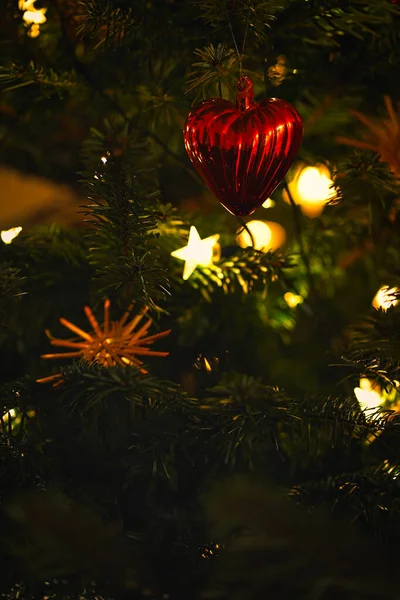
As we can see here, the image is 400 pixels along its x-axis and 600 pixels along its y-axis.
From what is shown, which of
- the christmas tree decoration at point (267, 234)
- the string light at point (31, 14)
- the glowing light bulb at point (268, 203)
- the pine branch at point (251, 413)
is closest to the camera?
the pine branch at point (251, 413)

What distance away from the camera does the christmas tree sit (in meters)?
0.40

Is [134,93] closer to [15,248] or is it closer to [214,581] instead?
[15,248]

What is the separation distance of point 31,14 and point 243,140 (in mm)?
251

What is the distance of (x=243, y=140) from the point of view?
39 cm

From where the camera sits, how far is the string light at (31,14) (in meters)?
0.50

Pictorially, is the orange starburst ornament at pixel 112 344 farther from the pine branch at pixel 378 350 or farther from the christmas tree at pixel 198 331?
the pine branch at pixel 378 350

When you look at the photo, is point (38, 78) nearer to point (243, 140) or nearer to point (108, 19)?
point (108, 19)

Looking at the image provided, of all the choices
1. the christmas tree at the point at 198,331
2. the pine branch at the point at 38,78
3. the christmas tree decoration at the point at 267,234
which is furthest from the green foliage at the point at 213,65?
the christmas tree decoration at the point at 267,234

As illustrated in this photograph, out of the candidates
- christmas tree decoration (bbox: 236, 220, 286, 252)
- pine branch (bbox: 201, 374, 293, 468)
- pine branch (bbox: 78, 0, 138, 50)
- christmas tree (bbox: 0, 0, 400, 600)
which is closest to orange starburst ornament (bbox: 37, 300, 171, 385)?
christmas tree (bbox: 0, 0, 400, 600)

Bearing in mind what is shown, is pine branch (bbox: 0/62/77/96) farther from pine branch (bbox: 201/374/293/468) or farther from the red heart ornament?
pine branch (bbox: 201/374/293/468)

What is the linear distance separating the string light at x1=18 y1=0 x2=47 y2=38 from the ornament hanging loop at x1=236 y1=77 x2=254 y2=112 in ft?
0.71

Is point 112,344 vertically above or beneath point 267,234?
beneath

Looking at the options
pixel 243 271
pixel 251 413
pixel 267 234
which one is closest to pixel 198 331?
pixel 243 271

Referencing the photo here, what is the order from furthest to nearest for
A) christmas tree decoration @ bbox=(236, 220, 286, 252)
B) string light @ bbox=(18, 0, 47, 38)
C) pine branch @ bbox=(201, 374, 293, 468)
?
christmas tree decoration @ bbox=(236, 220, 286, 252), string light @ bbox=(18, 0, 47, 38), pine branch @ bbox=(201, 374, 293, 468)
